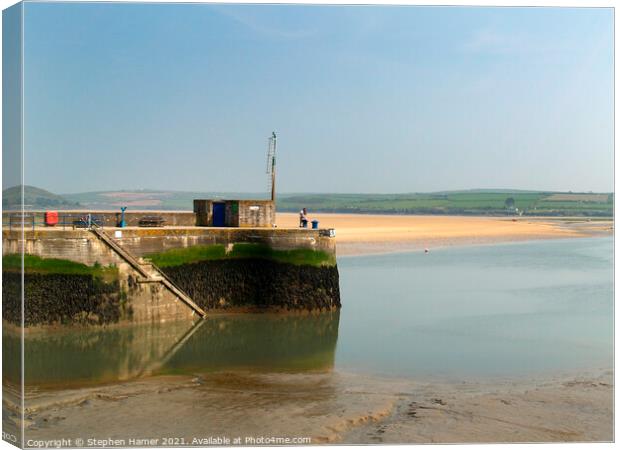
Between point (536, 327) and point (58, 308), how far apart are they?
13.5m

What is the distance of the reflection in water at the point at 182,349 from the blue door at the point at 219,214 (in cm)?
359

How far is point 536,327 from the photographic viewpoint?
24.9 metres

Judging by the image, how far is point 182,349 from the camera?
21.4 metres

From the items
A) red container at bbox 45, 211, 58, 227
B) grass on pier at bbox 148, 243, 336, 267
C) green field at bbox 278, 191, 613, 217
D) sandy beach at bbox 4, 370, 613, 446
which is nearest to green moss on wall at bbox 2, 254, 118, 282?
red container at bbox 45, 211, 58, 227

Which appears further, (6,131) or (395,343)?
(395,343)

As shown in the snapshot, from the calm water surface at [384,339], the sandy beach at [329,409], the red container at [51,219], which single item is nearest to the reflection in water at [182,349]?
the calm water surface at [384,339]

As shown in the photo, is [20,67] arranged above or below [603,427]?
above

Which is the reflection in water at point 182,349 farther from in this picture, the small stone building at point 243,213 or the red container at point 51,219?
→ the red container at point 51,219

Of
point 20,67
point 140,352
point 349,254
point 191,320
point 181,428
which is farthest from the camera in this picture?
point 349,254

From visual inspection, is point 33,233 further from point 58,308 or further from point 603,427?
point 603,427

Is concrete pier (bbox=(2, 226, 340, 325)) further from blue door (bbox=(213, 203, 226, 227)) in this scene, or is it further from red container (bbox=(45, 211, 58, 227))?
blue door (bbox=(213, 203, 226, 227))

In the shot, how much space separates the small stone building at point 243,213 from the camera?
26766 millimetres

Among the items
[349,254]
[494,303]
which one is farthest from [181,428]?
[349,254]

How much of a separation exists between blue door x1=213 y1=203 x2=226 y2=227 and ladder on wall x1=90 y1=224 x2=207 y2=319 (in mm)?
3297
